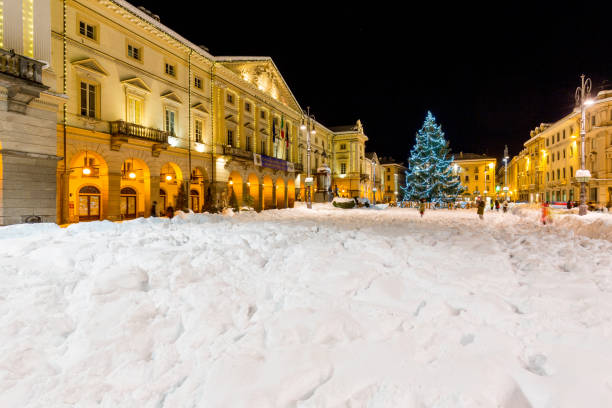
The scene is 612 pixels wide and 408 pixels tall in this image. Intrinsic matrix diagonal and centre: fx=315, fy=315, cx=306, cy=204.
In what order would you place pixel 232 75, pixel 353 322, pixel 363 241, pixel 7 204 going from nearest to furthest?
pixel 353 322
pixel 363 241
pixel 7 204
pixel 232 75

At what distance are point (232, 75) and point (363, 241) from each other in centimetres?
2995

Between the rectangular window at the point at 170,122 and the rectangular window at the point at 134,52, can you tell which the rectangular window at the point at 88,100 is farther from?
the rectangular window at the point at 170,122

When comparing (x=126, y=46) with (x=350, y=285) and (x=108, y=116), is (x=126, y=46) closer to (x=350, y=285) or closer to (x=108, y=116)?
(x=108, y=116)

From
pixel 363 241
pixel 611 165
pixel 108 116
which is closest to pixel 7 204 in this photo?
pixel 108 116

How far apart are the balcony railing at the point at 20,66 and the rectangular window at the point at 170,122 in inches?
490

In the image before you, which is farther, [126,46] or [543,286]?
[126,46]

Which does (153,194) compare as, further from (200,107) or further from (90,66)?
(200,107)

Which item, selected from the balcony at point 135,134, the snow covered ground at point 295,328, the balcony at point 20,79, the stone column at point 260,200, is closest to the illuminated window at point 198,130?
the balcony at point 135,134

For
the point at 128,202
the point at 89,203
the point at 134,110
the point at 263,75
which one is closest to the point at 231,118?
the point at 263,75

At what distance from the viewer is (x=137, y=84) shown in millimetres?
22781

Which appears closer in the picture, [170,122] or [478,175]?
[170,122]

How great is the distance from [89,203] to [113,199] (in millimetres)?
5846

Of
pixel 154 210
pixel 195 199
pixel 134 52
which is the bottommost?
pixel 154 210

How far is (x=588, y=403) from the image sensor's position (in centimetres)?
292
